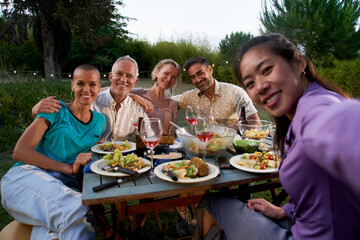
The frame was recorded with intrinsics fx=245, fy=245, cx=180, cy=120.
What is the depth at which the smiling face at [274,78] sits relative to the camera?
1162 mm

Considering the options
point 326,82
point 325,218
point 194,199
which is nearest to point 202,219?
point 194,199

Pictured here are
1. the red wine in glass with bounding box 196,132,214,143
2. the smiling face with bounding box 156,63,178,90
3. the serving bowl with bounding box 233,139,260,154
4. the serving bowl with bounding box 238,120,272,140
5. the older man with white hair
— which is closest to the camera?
the red wine in glass with bounding box 196,132,214,143

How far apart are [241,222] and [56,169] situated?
1450 millimetres

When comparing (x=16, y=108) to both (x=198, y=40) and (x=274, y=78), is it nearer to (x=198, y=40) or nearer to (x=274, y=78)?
(x=274, y=78)

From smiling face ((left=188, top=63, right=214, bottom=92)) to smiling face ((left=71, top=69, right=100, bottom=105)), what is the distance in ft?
4.95

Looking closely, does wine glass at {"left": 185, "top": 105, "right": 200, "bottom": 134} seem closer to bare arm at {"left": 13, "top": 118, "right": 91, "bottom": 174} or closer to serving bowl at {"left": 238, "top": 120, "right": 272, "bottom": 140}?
serving bowl at {"left": 238, "top": 120, "right": 272, "bottom": 140}

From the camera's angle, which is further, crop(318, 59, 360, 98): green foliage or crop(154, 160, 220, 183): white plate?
crop(318, 59, 360, 98): green foliage

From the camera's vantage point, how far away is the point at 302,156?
0.92 m

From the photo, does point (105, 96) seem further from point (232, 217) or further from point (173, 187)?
point (232, 217)

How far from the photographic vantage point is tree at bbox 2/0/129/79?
40.6 ft

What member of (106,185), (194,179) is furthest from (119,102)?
(194,179)

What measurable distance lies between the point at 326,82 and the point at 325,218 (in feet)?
2.11

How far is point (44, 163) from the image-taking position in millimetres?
1938

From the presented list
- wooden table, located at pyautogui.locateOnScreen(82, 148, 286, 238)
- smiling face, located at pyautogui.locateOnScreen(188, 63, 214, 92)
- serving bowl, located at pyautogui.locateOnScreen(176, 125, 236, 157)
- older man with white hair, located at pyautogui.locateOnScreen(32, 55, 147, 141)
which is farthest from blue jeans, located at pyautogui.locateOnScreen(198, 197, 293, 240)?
smiling face, located at pyautogui.locateOnScreen(188, 63, 214, 92)
